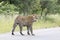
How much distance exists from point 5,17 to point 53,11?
12.1 m

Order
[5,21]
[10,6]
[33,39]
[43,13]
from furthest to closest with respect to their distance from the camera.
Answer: [43,13] < [10,6] < [5,21] < [33,39]

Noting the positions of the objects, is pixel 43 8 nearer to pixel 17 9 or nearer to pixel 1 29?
pixel 17 9

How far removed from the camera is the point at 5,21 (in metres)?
21.1

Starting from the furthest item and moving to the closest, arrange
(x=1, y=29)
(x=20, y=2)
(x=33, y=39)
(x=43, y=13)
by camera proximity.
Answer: (x=43, y=13)
(x=20, y=2)
(x=1, y=29)
(x=33, y=39)

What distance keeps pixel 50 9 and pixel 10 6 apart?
23.0 ft

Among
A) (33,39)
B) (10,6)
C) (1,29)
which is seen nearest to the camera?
(33,39)

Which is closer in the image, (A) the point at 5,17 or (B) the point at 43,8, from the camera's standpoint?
(A) the point at 5,17

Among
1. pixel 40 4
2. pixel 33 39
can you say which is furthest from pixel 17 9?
pixel 33 39

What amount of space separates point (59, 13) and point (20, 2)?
9.28 m

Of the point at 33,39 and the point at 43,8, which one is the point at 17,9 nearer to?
the point at 43,8

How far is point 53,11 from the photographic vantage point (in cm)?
3316

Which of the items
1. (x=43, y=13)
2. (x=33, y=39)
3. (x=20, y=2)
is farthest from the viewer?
(x=43, y=13)

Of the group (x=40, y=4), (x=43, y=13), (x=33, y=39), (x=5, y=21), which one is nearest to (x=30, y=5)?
(x=40, y=4)

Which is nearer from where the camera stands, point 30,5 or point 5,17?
point 5,17
